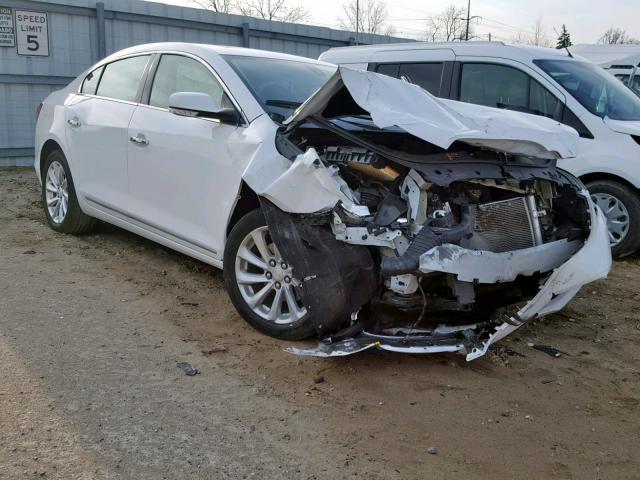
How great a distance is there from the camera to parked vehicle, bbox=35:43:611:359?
3572mm

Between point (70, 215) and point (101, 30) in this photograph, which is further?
point (101, 30)

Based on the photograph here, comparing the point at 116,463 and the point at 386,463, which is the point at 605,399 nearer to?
the point at 386,463

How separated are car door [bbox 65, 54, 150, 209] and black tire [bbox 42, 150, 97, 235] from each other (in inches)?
7.1

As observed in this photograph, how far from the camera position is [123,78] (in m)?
5.56

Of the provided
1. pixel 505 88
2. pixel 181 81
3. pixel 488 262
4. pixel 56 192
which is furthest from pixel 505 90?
pixel 56 192

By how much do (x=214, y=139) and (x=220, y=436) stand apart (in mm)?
2084

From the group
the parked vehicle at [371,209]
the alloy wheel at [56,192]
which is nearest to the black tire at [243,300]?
the parked vehicle at [371,209]

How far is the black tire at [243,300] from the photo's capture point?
3951 mm

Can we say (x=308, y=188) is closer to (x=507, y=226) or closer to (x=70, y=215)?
(x=507, y=226)

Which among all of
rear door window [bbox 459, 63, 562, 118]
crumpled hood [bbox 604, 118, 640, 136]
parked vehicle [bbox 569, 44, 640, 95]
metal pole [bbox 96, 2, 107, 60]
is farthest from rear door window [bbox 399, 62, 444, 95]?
parked vehicle [bbox 569, 44, 640, 95]

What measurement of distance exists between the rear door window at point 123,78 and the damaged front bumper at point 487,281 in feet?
9.27

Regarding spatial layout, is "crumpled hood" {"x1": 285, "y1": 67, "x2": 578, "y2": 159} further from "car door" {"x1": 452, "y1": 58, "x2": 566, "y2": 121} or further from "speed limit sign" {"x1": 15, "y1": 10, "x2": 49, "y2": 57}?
"speed limit sign" {"x1": 15, "y1": 10, "x2": 49, "y2": 57}

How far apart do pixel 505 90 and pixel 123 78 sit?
3.92m

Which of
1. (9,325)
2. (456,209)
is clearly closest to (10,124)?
(9,325)
